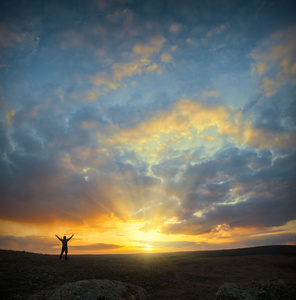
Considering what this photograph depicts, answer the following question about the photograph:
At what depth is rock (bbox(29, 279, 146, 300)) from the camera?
11.1 m

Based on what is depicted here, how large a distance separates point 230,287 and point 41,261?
19.3 meters

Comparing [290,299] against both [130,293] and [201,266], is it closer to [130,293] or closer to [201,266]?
[130,293]

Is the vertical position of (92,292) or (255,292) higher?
(92,292)

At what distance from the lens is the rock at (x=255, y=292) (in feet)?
41.6

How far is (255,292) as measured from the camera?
13.1 meters

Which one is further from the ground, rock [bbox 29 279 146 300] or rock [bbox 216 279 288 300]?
rock [bbox 29 279 146 300]

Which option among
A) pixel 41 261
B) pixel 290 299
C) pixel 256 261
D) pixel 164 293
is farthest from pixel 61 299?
pixel 256 261

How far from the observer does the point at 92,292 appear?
11.4 m

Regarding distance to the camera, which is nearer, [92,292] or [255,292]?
[92,292]

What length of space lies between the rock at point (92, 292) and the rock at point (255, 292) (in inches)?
223

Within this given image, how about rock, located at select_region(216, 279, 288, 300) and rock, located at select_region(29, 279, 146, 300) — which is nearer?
rock, located at select_region(29, 279, 146, 300)

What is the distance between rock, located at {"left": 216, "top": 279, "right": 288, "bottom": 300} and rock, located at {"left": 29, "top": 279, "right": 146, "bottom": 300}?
5.66 meters

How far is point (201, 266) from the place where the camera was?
33062 millimetres

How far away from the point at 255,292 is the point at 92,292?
10.5 meters
